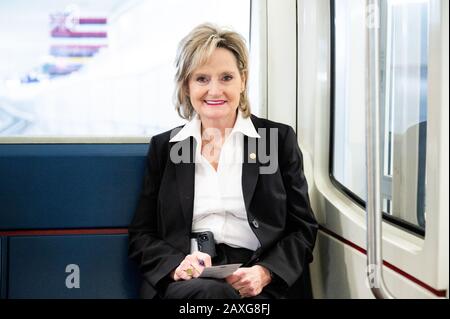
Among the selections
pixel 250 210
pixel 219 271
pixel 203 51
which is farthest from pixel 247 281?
pixel 203 51

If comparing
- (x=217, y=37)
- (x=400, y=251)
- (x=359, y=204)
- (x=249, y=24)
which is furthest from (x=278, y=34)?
(x=400, y=251)

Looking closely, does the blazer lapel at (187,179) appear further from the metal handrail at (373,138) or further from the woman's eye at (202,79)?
the metal handrail at (373,138)

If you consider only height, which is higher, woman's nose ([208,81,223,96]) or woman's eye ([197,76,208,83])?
woman's eye ([197,76,208,83])

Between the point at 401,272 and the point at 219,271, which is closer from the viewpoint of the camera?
Answer: the point at 401,272

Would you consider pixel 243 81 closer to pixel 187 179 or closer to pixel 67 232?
pixel 187 179

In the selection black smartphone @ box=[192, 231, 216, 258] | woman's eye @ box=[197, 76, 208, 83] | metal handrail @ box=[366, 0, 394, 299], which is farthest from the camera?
woman's eye @ box=[197, 76, 208, 83]

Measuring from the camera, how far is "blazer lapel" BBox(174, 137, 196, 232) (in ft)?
7.05

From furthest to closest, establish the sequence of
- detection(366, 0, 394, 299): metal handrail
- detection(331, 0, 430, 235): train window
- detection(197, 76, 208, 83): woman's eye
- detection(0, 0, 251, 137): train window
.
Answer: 1. detection(0, 0, 251, 137): train window
2. detection(197, 76, 208, 83): woman's eye
3. detection(331, 0, 430, 235): train window
4. detection(366, 0, 394, 299): metal handrail

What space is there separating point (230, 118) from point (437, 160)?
3.23ft

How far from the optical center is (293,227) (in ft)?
7.26

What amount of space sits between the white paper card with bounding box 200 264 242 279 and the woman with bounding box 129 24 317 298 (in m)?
0.11

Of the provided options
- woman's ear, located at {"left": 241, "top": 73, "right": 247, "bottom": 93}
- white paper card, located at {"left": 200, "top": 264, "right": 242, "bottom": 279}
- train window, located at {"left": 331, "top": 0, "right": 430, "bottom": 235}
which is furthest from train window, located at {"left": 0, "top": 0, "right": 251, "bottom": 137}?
white paper card, located at {"left": 200, "top": 264, "right": 242, "bottom": 279}

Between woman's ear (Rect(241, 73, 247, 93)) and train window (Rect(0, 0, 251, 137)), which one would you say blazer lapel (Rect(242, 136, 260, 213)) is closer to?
woman's ear (Rect(241, 73, 247, 93))

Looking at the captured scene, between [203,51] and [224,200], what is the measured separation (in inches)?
23.5
